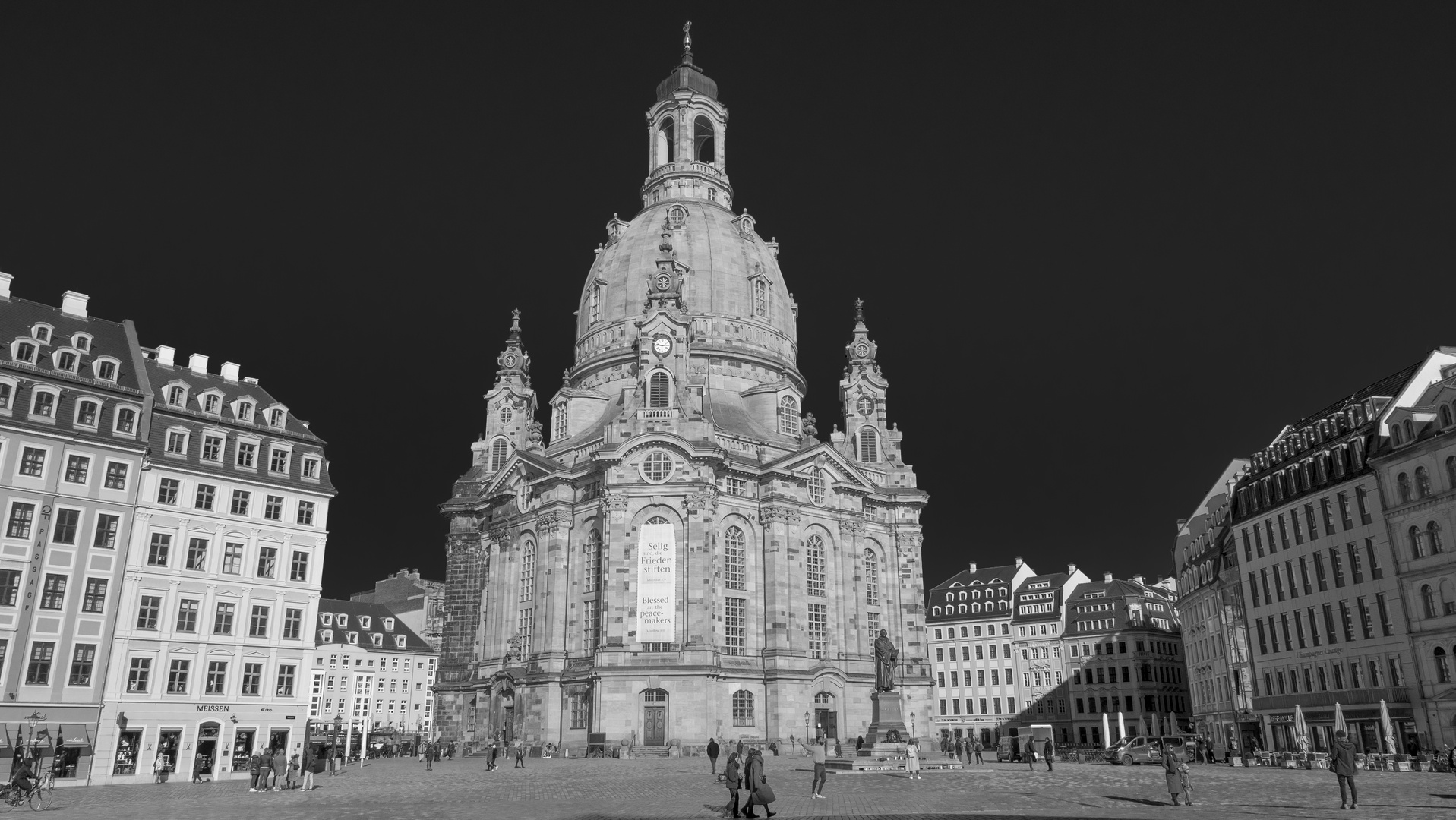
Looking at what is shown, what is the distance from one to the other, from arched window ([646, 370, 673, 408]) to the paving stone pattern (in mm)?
32927

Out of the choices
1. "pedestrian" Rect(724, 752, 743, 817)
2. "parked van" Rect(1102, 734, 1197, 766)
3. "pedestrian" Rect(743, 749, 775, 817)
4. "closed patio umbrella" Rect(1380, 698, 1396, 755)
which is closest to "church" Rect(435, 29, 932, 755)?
"parked van" Rect(1102, 734, 1197, 766)

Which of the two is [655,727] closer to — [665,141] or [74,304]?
[74,304]

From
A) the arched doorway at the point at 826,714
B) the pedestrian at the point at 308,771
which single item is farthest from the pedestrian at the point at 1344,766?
the arched doorway at the point at 826,714

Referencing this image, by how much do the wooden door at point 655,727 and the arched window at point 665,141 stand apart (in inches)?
2277

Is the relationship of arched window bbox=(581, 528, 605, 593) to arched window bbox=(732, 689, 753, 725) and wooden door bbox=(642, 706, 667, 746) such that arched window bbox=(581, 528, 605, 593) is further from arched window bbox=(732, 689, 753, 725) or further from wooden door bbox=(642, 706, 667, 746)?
arched window bbox=(732, 689, 753, 725)

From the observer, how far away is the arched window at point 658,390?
7750 cm

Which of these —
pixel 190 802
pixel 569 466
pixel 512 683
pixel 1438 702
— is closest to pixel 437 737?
pixel 512 683

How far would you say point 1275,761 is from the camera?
50750 millimetres

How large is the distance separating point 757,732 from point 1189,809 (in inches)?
1781

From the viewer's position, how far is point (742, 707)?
70938 mm

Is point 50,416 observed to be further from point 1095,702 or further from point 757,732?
point 1095,702

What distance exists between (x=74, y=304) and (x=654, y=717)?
4039 centimetres

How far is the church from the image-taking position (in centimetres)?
7062

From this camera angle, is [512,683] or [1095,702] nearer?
[512,683]
